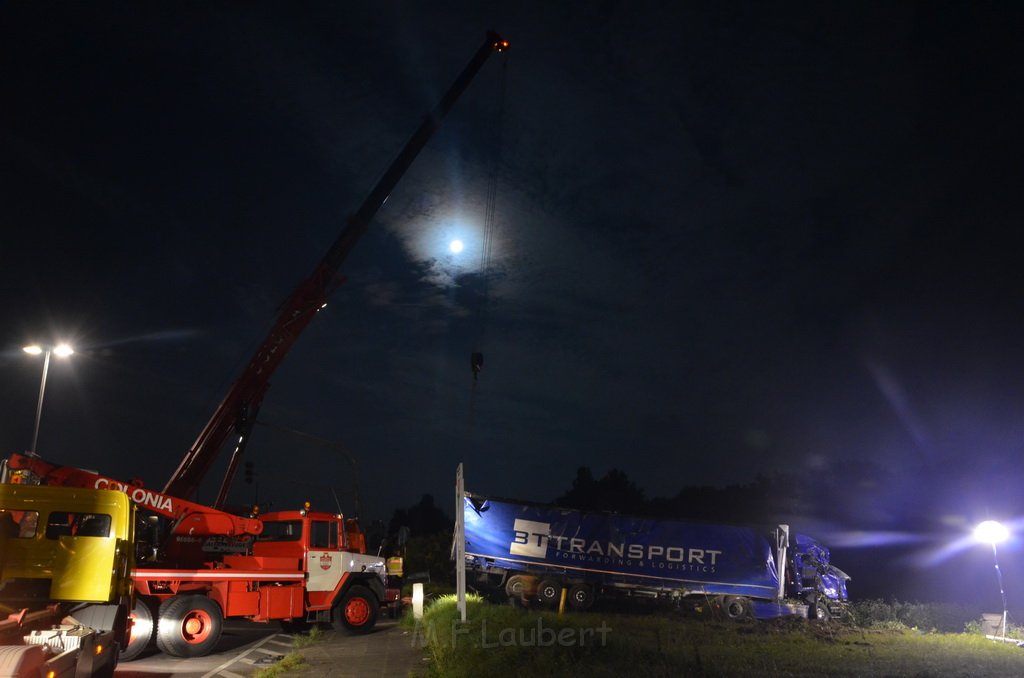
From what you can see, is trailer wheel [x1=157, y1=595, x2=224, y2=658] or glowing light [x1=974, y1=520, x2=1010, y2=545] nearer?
trailer wheel [x1=157, y1=595, x2=224, y2=658]

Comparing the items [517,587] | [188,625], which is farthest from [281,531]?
[517,587]

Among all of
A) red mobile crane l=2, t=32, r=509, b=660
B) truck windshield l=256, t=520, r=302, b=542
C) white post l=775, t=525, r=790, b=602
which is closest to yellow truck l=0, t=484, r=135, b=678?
red mobile crane l=2, t=32, r=509, b=660

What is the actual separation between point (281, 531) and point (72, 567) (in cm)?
729

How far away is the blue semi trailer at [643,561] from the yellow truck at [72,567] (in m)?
14.4

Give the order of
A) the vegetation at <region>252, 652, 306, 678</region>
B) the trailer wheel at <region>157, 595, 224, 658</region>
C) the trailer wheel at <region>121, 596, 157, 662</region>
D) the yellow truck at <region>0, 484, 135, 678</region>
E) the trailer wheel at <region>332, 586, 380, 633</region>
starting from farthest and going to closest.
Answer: the trailer wheel at <region>332, 586, 380, 633</region> → the trailer wheel at <region>157, 595, 224, 658</region> → the trailer wheel at <region>121, 596, 157, 662</region> → the vegetation at <region>252, 652, 306, 678</region> → the yellow truck at <region>0, 484, 135, 678</region>

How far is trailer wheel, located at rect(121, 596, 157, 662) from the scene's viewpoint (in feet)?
43.6

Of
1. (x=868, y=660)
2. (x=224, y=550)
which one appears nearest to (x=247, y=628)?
(x=224, y=550)

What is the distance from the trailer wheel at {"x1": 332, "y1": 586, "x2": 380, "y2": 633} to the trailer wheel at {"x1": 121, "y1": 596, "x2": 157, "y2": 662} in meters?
4.18

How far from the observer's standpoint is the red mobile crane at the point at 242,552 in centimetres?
1372

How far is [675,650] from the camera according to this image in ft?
40.7

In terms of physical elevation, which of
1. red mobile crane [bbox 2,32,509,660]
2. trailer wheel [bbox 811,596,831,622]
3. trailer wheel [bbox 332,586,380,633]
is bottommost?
trailer wheel [bbox 811,596,831,622]

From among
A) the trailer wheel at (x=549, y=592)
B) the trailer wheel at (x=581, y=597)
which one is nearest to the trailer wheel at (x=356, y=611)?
the trailer wheel at (x=549, y=592)

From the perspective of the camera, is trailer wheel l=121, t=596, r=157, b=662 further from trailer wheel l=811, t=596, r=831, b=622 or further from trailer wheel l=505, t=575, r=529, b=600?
trailer wheel l=811, t=596, r=831, b=622

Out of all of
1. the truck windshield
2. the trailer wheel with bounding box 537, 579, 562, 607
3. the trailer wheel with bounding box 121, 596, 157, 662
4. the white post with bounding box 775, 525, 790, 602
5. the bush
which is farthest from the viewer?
the trailer wheel with bounding box 537, 579, 562, 607
